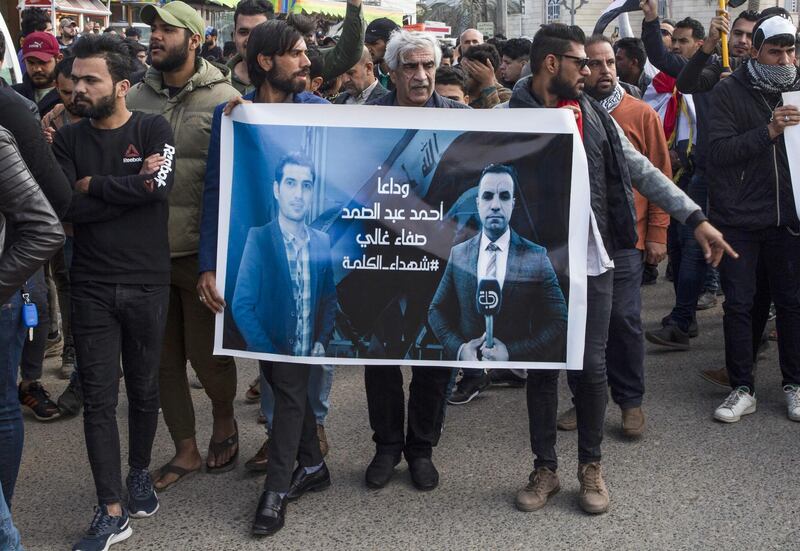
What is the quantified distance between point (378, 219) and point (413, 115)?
44 cm

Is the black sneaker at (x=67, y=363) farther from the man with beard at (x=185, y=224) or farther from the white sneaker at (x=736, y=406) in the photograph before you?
the white sneaker at (x=736, y=406)

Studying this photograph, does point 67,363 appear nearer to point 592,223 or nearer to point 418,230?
point 418,230

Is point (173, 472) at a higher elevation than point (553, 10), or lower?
lower

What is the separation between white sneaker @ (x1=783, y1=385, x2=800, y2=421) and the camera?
5508mm

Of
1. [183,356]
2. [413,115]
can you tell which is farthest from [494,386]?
[413,115]

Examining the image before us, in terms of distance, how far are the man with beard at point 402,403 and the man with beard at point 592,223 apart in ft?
1.46

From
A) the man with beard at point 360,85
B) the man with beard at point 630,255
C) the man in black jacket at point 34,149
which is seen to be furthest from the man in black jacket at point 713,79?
the man in black jacket at point 34,149

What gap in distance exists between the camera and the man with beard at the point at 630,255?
5.27 m

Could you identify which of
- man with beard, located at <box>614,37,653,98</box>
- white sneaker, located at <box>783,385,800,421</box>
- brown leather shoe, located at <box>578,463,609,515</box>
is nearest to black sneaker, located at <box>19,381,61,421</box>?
brown leather shoe, located at <box>578,463,609,515</box>

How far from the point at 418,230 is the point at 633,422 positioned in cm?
178

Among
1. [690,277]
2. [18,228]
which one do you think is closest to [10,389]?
[18,228]

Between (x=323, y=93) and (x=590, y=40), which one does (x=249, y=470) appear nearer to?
(x=590, y=40)

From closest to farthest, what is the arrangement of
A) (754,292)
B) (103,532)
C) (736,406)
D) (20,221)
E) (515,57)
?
(20,221) < (103,532) < (736,406) < (754,292) < (515,57)

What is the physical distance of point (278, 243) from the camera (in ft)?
14.0
